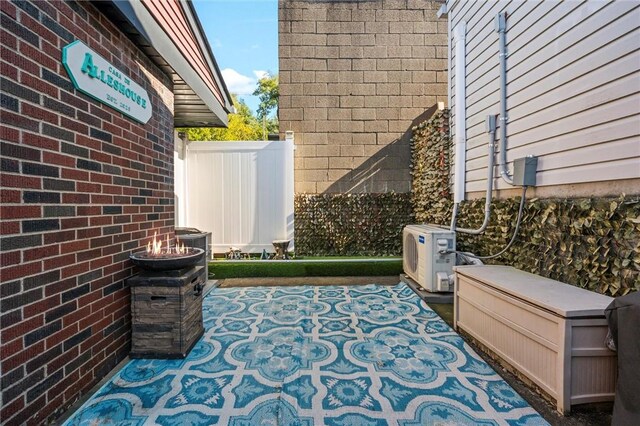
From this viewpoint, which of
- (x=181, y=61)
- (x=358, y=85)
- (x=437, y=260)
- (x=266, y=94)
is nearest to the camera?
(x=181, y=61)

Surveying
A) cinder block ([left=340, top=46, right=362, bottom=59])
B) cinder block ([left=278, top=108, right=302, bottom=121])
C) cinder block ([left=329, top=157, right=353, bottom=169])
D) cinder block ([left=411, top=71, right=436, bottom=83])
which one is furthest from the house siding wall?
cinder block ([left=278, top=108, right=302, bottom=121])

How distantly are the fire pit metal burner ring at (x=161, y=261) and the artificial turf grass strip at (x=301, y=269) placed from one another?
2520mm

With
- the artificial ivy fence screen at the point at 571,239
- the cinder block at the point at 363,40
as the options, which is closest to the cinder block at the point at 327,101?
the cinder block at the point at 363,40

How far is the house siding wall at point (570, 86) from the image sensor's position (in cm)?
207

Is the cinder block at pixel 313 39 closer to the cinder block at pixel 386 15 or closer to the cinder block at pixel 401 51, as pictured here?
the cinder block at pixel 386 15

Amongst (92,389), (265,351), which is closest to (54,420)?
(92,389)

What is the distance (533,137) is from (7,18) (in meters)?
3.79

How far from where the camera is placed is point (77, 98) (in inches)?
79.3

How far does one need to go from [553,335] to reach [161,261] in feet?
8.90

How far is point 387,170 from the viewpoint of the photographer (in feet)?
20.9

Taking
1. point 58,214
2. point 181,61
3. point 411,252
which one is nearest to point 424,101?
point 411,252

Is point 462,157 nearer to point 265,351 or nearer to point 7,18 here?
point 265,351

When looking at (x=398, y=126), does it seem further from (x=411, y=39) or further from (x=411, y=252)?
(x=411, y=252)

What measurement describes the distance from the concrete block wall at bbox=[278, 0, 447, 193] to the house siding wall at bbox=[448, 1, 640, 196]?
2.49 meters
